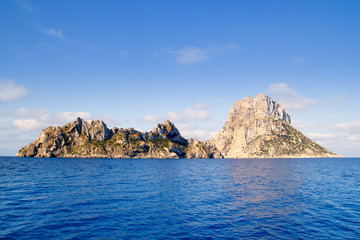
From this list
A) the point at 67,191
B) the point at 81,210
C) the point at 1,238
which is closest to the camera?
the point at 1,238

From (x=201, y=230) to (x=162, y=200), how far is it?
571 inches

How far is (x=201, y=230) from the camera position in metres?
22.2

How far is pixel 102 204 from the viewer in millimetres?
31969

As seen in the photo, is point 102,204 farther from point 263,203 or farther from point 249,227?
point 263,203

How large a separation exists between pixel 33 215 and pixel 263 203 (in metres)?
33.6

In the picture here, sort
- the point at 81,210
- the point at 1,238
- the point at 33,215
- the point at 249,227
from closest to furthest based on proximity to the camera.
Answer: the point at 1,238
the point at 249,227
the point at 33,215
the point at 81,210

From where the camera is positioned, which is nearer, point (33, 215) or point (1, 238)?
point (1, 238)

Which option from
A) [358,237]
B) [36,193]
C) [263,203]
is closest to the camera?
[358,237]

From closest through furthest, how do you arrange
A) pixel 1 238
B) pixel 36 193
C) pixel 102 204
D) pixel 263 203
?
1. pixel 1 238
2. pixel 102 204
3. pixel 263 203
4. pixel 36 193

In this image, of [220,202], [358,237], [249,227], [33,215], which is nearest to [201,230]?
[249,227]

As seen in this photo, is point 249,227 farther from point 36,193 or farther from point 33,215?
point 36,193

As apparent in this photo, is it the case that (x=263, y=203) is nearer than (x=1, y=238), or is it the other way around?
(x=1, y=238)

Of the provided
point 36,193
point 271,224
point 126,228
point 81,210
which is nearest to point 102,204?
point 81,210

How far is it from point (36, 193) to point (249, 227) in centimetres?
3784
